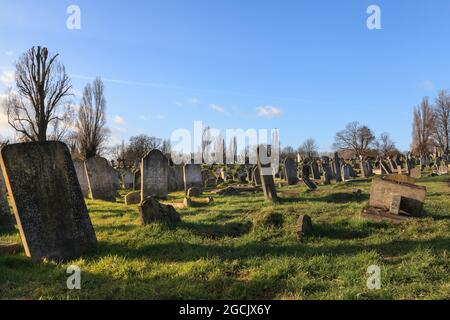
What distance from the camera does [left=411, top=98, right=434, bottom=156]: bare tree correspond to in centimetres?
6857

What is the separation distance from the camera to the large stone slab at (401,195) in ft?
27.9

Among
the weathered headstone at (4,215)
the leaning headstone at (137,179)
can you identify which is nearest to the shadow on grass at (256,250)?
the weathered headstone at (4,215)

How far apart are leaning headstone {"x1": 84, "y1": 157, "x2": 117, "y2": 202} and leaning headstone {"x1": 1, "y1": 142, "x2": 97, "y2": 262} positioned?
30.4ft

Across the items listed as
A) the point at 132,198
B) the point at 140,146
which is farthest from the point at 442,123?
the point at 132,198

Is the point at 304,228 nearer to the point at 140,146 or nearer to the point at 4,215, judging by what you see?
the point at 4,215

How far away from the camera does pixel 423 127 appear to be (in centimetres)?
7050

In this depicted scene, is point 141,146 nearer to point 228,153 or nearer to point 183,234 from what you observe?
point 228,153

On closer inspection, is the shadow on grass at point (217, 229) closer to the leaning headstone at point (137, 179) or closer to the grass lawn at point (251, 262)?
the grass lawn at point (251, 262)

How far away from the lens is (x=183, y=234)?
24.1 feet

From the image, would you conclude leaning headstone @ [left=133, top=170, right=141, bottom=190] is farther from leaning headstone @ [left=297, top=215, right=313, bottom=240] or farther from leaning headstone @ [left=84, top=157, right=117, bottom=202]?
leaning headstone @ [left=297, top=215, right=313, bottom=240]

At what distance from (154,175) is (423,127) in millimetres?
66793

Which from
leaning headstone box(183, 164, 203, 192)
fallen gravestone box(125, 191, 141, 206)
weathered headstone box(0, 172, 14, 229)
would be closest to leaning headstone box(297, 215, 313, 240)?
weathered headstone box(0, 172, 14, 229)
